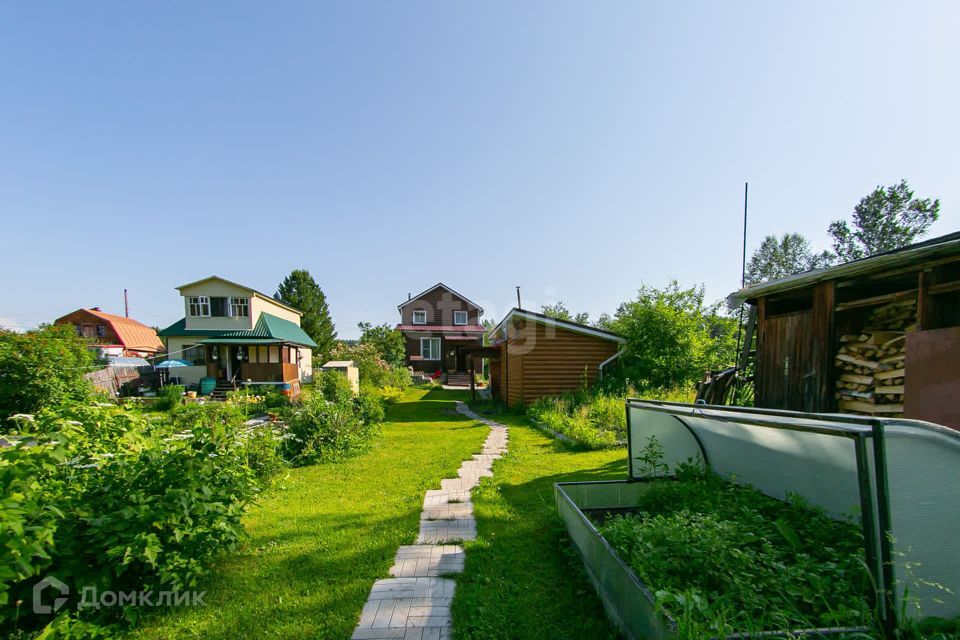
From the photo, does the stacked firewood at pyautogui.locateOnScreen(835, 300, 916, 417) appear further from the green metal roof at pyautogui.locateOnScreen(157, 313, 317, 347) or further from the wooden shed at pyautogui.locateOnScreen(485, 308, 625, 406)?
the green metal roof at pyautogui.locateOnScreen(157, 313, 317, 347)

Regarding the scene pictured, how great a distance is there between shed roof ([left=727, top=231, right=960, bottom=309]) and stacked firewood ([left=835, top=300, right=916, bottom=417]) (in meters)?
0.75

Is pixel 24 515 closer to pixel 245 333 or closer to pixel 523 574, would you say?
pixel 523 574

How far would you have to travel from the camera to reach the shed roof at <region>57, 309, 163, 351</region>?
3503 centimetres

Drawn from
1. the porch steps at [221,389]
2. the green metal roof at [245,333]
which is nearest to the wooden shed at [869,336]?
the green metal roof at [245,333]

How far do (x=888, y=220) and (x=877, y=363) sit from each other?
4686 cm

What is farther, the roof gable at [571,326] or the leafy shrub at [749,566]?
the roof gable at [571,326]

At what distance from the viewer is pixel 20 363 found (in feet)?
30.0

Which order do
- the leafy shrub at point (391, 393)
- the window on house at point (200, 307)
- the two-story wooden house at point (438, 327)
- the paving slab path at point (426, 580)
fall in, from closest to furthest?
the paving slab path at point (426, 580) → the leafy shrub at point (391, 393) → the window on house at point (200, 307) → the two-story wooden house at point (438, 327)

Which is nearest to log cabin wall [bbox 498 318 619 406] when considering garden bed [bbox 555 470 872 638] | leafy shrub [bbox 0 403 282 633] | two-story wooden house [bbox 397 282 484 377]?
garden bed [bbox 555 470 872 638]

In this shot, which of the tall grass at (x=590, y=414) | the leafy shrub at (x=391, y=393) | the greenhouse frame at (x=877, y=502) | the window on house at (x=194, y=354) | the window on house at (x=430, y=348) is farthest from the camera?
the window on house at (x=430, y=348)

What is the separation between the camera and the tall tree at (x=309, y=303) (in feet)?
116

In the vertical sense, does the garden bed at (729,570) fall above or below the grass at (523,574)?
above

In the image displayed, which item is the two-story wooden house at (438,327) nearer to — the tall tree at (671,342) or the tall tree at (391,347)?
the tall tree at (391,347)

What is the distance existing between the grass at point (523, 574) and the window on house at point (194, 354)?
2141 centimetres
